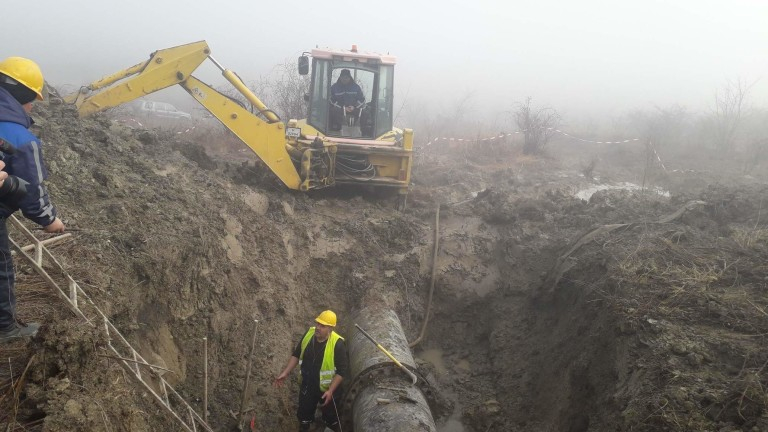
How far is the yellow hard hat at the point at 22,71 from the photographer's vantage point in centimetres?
320

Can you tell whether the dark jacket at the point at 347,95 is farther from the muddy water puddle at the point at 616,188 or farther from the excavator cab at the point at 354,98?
the muddy water puddle at the point at 616,188

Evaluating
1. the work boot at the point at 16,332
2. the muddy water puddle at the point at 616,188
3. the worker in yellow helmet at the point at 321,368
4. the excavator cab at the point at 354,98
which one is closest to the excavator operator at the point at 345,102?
the excavator cab at the point at 354,98

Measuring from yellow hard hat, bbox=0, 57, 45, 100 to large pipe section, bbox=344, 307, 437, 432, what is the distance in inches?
143

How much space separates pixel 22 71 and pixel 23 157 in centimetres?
54

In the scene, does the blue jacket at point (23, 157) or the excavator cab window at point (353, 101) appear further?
the excavator cab window at point (353, 101)

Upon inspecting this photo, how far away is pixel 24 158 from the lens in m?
3.16

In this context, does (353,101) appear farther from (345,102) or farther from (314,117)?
(314,117)

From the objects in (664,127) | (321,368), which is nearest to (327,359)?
(321,368)

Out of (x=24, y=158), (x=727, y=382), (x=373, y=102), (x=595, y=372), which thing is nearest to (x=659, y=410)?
(x=727, y=382)

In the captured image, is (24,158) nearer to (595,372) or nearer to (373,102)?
(595,372)

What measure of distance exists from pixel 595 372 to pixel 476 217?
4.92 metres

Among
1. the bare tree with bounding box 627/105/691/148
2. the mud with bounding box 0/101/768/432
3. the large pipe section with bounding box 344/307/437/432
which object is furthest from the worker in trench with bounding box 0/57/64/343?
the bare tree with bounding box 627/105/691/148

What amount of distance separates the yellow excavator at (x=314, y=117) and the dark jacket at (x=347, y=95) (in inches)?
3.0

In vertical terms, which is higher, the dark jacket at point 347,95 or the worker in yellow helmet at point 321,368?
the dark jacket at point 347,95
